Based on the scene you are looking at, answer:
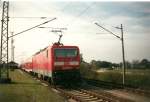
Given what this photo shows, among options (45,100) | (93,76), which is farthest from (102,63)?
(45,100)

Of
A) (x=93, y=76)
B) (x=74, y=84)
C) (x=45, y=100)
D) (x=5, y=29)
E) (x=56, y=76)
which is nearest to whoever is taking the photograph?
(x=45, y=100)

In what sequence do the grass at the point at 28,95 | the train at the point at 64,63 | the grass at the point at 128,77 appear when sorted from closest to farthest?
the grass at the point at 28,95 < the train at the point at 64,63 < the grass at the point at 128,77

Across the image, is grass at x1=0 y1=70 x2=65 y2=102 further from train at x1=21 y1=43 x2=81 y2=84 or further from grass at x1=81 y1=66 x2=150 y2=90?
grass at x1=81 y1=66 x2=150 y2=90

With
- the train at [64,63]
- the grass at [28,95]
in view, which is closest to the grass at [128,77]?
the train at [64,63]

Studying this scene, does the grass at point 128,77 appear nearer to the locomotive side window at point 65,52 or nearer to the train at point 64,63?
the train at point 64,63

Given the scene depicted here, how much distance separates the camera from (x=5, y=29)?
3061cm

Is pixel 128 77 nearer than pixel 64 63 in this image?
No

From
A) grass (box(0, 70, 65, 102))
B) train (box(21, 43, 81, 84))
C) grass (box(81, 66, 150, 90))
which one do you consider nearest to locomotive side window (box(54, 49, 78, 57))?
train (box(21, 43, 81, 84))

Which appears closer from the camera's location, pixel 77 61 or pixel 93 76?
pixel 77 61

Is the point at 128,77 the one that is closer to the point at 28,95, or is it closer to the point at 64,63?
the point at 64,63

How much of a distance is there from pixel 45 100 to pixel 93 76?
94.6 feet

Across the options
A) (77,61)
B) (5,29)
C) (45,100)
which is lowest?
(45,100)

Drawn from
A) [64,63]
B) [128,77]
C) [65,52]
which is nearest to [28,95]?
[64,63]

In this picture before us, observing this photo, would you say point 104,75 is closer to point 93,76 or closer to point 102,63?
point 93,76
